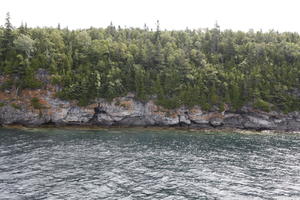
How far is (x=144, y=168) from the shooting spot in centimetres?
3712

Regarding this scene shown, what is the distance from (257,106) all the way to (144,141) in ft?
137

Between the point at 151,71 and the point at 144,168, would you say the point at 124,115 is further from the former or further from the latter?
the point at 144,168

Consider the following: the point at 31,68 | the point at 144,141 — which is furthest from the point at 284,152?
the point at 31,68

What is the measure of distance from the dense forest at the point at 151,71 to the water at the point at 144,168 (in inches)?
883

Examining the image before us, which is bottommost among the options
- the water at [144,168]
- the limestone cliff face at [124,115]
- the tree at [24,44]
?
the water at [144,168]

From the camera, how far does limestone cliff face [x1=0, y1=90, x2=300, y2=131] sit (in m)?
73.5

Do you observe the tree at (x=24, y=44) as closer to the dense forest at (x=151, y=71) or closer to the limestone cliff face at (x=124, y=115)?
the dense forest at (x=151, y=71)

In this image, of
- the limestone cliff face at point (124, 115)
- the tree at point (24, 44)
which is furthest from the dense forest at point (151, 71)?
the limestone cliff face at point (124, 115)

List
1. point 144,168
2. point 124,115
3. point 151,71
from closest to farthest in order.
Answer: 1. point 144,168
2. point 124,115
3. point 151,71

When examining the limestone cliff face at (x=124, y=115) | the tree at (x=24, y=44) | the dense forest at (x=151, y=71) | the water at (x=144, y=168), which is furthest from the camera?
the tree at (x=24, y=44)

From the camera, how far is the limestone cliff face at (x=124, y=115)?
241ft

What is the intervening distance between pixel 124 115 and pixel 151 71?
64.6 ft

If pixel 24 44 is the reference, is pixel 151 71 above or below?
below

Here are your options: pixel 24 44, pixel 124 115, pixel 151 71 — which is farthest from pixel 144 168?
pixel 24 44
